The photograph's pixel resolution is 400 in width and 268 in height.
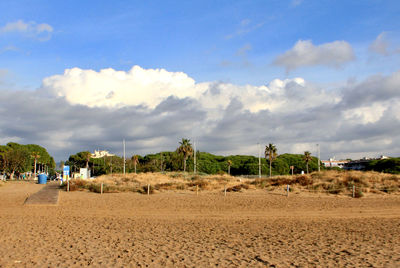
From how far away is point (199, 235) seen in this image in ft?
43.3

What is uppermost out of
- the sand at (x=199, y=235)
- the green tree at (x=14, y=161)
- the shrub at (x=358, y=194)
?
the green tree at (x=14, y=161)

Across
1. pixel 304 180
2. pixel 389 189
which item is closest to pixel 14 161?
pixel 304 180

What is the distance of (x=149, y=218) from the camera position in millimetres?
18000

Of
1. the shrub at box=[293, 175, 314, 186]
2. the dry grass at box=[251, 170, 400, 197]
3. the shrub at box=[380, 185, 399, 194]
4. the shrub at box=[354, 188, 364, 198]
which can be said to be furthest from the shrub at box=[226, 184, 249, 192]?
the shrub at box=[380, 185, 399, 194]

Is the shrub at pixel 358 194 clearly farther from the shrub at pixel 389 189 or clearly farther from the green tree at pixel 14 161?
the green tree at pixel 14 161

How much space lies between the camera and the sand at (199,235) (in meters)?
9.41

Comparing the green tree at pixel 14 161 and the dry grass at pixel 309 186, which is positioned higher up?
the green tree at pixel 14 161

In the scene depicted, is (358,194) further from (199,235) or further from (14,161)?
(14,161)

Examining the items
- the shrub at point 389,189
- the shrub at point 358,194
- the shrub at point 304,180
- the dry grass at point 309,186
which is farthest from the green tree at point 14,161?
the shrub at point 389,189

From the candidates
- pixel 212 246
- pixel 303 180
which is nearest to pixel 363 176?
pixel 303 180

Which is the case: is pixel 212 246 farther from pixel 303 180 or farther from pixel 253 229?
pixel 303 180

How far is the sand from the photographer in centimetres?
941

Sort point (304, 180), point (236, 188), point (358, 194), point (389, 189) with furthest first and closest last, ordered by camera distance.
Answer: point (304, 180)
point (236, 188)
point (389, 189)
point (358, 194)

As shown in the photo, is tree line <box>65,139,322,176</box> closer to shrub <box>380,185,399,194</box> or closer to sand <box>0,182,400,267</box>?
shrub <box>380,185,399,194</box>
